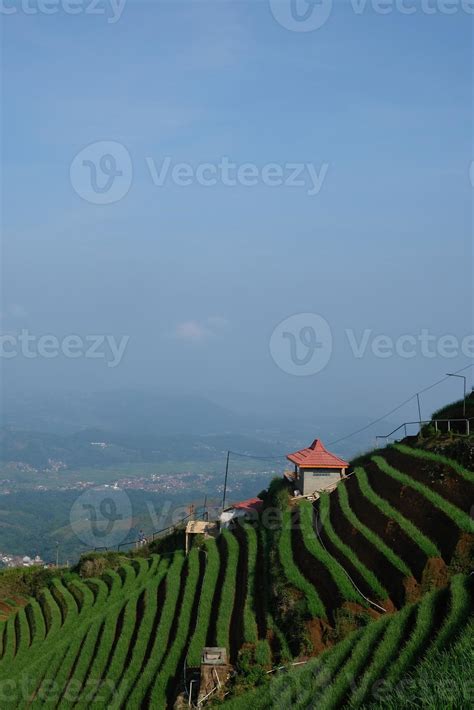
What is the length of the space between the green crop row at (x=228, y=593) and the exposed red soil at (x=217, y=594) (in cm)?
16

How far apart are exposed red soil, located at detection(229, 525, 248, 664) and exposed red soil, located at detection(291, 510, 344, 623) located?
1.62 meters

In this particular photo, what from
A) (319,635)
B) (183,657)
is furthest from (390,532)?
(183,657)

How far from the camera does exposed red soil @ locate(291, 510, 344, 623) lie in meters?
18.0

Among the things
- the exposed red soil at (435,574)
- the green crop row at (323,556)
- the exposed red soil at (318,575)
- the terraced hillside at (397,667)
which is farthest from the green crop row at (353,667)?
the exposed red soil at (318,575)

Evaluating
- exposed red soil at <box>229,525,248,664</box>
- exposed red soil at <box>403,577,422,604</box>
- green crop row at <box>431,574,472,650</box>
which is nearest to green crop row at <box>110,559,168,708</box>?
exposed red soil at <box>229,525,248,664</box>

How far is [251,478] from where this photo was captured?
146 metres

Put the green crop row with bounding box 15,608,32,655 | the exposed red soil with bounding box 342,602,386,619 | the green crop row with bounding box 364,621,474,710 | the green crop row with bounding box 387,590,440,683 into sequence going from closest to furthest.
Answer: the green crop row with bounding box 364,621,474,710 → the green crop row with bounding box 387,590,440,683 → the exposed red soil with bounding box 342,602,386,619 → the green crop row with bounding box 15,608,32,655

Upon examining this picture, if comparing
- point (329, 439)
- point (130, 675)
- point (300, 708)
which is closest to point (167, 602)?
→ point (130, 675)

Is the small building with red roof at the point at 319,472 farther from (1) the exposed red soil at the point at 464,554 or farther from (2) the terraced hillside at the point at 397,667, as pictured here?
(2) the terraced hillside at the point at 397,667

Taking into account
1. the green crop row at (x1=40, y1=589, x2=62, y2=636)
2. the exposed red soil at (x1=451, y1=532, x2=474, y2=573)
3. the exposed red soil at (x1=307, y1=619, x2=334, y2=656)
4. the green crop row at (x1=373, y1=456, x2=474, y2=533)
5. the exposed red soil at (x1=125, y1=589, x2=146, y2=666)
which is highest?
the green crop row at (x1=373, y1=456, x2=474, y2=533)

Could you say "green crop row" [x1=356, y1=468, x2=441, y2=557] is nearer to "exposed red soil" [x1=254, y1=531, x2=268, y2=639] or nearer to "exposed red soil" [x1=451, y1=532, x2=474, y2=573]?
"exposed red soil" [x1=451, y1=532, x2=474, y2=573]

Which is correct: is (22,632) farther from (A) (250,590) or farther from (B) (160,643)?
(A) (250,590)

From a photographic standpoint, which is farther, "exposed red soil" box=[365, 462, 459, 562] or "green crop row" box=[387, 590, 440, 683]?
"exposed red soil" box=[365, 462, 459, 562]

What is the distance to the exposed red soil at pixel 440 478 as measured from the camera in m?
18.9
